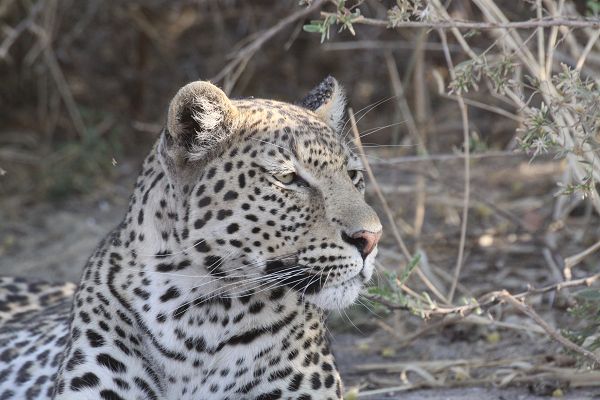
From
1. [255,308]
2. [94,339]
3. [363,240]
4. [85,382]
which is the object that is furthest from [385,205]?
[85,382]

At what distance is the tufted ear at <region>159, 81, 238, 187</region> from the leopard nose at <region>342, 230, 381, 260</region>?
2.14ft

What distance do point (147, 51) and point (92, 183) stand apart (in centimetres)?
170

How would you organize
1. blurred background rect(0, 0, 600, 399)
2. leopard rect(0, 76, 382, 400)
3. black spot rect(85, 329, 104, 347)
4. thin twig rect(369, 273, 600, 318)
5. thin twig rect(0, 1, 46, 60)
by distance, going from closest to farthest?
leopard rect(0, 76, 382, 400)
black spot rect(85, 329, 104, 347)
thin twig rect(369, 273, 600, 318)
blurred background rect(0, 0, 600, 399)
thin twig rect(0, 1, 46, 60)

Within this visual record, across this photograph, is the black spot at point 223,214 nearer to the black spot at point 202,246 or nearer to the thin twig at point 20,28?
the black spot at point 202,246

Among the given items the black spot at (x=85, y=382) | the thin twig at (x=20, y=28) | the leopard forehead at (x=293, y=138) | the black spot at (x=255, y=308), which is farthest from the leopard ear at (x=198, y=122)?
the thin twig at (x=20, y=28)

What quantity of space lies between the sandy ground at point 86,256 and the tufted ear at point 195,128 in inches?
80.7

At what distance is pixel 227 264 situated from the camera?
432cm

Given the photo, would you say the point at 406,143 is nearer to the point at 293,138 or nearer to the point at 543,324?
the point at 543,324

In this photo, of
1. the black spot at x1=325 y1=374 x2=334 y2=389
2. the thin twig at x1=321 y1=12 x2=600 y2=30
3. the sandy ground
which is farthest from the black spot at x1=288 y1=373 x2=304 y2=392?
the thin twig at x1=321 y1=12 x2=600 y2=30

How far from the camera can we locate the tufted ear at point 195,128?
425cm

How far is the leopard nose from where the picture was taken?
414 cm

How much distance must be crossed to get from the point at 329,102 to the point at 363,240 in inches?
38.7

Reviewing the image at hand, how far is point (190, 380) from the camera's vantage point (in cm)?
452

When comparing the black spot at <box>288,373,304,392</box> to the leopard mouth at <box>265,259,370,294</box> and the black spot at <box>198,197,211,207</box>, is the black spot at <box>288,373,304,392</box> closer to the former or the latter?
the leopard mouth at <box>265,259,370,294</box>
